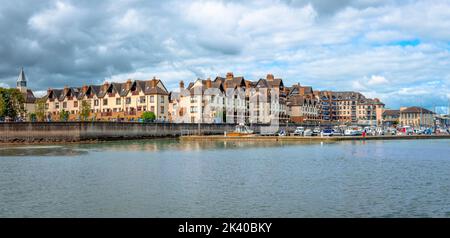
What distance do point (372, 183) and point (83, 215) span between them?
20.0 meters

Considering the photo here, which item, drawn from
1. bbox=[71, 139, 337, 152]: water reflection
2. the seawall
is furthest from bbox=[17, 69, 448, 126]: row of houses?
bbox=[71, 139, 337, 152]: water reflection

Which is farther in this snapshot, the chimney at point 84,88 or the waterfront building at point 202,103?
the chimney at point 84,88

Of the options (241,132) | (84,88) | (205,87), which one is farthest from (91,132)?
(84,88)

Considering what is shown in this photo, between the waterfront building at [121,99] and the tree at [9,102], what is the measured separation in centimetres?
1943

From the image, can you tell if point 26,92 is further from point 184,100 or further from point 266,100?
point 266,100

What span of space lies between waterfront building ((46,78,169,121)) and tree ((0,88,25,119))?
1943 centimetres

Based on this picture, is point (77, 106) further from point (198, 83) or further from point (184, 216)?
point (184, 216)

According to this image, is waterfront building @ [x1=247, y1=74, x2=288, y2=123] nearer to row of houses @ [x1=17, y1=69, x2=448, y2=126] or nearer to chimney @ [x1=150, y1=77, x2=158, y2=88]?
row of houses @ [x1=17, y1=69, x2=448, y2=126]

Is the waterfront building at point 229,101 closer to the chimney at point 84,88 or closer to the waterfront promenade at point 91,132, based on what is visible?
the waterfront promenade at point 91,132

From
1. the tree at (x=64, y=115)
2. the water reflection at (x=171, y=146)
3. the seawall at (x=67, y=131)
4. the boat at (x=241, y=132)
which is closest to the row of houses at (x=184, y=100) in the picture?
the tree at (x=64, y=115)

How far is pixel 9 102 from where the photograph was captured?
126250 millimetres

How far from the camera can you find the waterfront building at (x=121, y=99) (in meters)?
133

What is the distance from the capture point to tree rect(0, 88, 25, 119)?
122750 mm
